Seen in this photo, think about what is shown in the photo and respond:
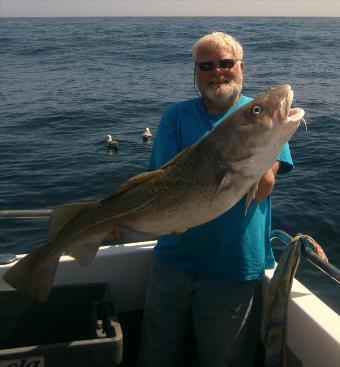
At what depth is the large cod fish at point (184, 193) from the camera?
2854 millimetres

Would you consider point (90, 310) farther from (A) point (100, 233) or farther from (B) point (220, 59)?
(B) point (220, 59)

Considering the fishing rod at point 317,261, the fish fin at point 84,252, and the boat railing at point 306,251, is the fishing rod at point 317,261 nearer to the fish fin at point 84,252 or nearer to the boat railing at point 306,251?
the boat railing at point 306,251

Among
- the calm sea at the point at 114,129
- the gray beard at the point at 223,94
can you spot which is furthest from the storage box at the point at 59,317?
the calm sea at the point at 114,129

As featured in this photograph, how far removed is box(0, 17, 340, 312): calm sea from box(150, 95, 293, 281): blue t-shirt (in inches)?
193

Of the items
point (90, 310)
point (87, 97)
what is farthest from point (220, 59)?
point (87, 97)

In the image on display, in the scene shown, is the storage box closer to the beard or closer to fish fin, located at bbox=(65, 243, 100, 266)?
fish fin, located at bbox=(65, 243, 100, 266)

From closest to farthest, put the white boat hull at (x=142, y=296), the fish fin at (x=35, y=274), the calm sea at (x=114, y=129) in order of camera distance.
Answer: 1. the fish fin at (x=35, y=274)
2. the white boat hull at (x=142, y=296)
3. the calm sea at (x=114, y=129)

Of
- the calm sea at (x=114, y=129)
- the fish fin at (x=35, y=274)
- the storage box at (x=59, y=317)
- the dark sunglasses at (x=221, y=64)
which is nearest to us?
the fish fin at (x=35, y=274)

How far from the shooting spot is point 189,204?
2.94 m

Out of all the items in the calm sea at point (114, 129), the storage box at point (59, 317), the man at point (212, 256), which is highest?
the man at point (212, 256)

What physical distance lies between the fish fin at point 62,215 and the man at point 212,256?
27.5 inches

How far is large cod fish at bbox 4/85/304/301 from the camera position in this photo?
2854 mm

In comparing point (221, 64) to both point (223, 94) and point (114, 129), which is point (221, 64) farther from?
point (114, 129)

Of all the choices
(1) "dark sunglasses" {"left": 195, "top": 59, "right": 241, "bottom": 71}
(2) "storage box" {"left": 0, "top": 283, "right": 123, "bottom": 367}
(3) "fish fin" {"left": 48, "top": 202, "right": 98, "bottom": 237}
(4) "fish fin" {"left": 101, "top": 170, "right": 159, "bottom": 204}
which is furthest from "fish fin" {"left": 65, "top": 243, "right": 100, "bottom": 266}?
(1) "dark sunglasses" {"left": 195, "top": 59, "right": 241, "bottom": 71}
